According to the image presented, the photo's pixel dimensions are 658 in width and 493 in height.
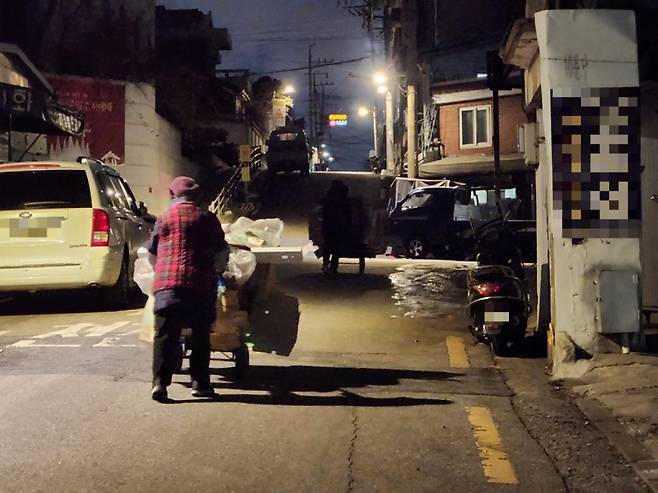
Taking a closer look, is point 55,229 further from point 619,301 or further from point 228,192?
point 228,192

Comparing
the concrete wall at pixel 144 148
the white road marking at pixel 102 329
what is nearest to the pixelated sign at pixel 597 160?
the white road marking at pixel 102 329

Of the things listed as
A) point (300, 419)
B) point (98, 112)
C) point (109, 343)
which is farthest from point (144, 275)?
point (98, 112)

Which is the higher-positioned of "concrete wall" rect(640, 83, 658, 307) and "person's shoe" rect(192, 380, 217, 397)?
"concrete wall" rect(640, 83, 658, 307)

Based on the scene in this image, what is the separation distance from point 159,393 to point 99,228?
4.85 meters

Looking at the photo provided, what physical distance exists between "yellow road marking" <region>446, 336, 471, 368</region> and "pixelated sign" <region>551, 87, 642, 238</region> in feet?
5.59

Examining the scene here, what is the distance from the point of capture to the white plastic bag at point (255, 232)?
24.8 ft

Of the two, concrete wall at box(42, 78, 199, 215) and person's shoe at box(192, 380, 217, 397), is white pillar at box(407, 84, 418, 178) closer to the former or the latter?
concrete wall at box(42, 78, 199, 215)

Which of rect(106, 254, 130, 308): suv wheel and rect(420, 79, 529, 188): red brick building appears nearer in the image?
rect(106, 254, 130, 308): suv wheel

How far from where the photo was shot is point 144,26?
2814cm

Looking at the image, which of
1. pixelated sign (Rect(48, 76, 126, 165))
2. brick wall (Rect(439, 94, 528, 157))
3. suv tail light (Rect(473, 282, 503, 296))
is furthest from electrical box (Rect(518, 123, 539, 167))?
brick wall (Rect(439, 94, 528, 157))

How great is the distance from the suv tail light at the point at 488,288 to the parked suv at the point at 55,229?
5129mm

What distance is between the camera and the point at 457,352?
26.5 feet

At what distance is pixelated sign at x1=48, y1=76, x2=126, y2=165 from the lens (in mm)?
23312

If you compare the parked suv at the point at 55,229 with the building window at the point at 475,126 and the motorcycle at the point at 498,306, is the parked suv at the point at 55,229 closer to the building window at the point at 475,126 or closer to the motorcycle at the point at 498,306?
the motorcycle at the point at 498,306
